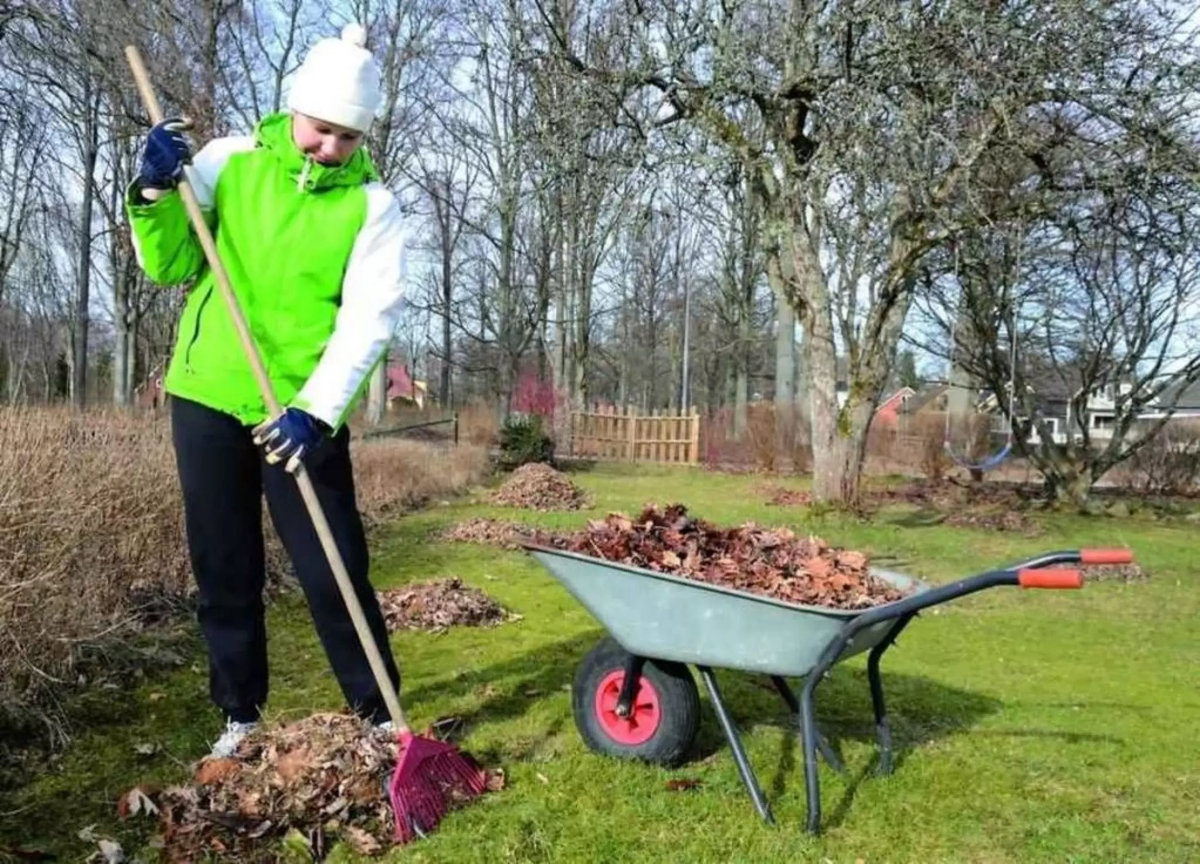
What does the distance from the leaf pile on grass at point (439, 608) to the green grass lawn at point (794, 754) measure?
0.16 m

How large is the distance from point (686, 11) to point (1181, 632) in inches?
246

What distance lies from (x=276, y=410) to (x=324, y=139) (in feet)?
2.22

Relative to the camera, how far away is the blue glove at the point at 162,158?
7.59ft

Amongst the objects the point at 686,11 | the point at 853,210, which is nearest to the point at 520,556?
the point at 853,210

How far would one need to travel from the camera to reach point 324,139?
2.45 m

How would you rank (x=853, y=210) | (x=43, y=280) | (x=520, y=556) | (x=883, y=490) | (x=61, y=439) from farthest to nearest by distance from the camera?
(x=43, y=280)
(x=883, y=490)
(x=853, y=210)
(x=520, y=556)
(x=61, y=439)

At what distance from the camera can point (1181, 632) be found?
5.71 metres

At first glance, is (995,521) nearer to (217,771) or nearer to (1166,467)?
(1166,467)

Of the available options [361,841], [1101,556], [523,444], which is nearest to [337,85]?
[361,841]

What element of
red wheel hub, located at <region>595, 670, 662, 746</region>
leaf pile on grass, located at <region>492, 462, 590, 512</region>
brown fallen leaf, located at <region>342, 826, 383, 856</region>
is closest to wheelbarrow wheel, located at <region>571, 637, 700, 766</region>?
red wheel hub, located at <region>595, 670, 662, 746</region>

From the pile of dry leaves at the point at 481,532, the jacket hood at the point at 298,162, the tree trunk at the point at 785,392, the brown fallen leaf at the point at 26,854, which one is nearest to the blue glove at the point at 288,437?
the jacket hood at the point at 298,162

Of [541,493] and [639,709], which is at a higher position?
[541,493]

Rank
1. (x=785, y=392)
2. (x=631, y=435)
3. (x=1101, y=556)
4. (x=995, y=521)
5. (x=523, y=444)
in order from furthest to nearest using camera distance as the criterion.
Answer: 1. (x=631, y=435)
2. (x=785, y=392)
3. (x=523, y=444)
4. (x=995, y=521)
5. (x=1101, y=556)

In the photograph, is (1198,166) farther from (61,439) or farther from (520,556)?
(61,439)
